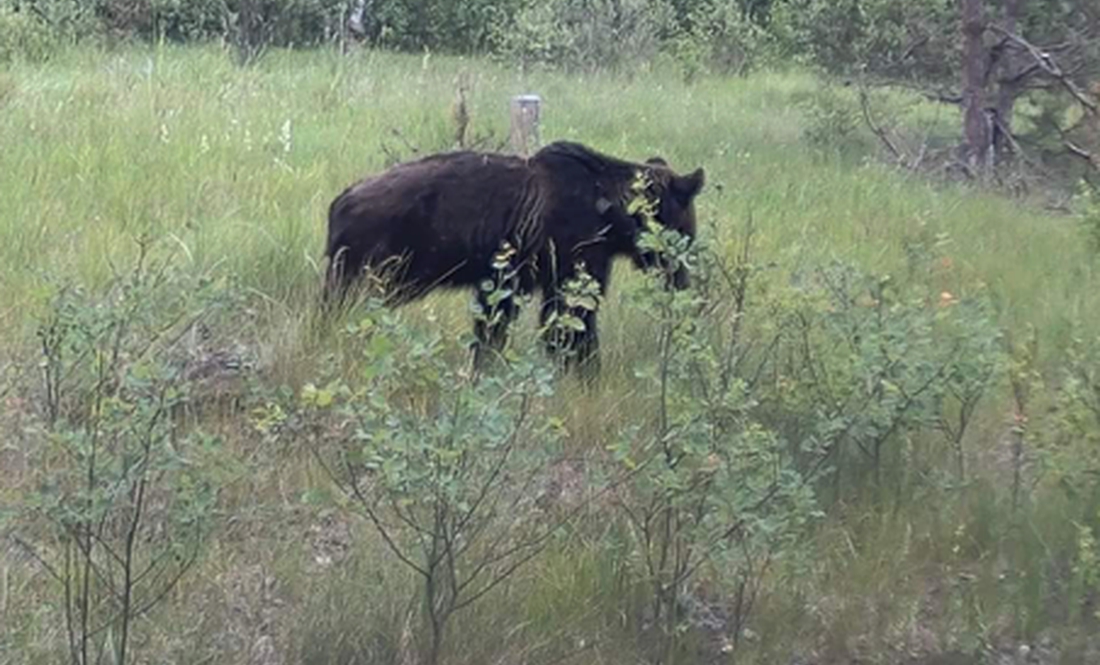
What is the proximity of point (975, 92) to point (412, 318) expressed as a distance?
9120 millimetres

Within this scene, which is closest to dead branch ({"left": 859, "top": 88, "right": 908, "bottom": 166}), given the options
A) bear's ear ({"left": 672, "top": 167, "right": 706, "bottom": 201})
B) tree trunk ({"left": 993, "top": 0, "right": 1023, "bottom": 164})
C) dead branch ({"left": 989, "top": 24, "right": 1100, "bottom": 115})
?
tree trunk ({"left": 993, "top": 0, "right": 1023, "bottom": 164})

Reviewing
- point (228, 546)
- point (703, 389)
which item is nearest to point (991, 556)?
point (703, 389)

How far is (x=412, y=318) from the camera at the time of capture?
25.2 ft

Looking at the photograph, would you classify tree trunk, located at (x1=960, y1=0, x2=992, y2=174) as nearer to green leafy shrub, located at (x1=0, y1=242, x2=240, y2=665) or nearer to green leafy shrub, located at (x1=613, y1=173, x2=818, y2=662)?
green leafy shrub, located at (x1=613, y1=173, x2=818, y2=662)

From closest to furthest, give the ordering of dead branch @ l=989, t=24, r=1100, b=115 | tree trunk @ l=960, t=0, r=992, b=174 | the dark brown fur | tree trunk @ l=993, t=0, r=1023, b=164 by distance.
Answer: the dark brown fur
dead branch @ l=989, t=24, r=1100, b=115
tree trunk @ l=960, t=0, r=992, b=174
tree trunk @ l=993, t=0, r=1023, b=164

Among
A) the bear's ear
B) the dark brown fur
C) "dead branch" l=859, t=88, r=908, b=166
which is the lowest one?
"dead branch" l=859, t=88, r=908, b=166

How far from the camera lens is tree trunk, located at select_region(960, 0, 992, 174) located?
49.0 ft

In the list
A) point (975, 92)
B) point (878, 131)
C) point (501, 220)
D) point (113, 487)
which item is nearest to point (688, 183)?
point (501, 220)

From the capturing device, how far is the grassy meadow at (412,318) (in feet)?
16.5

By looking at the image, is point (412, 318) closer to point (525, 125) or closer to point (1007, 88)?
point (525, 125)

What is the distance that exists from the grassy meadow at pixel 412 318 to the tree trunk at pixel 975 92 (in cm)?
93

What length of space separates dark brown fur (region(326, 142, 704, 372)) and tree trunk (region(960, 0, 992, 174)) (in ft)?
26.4

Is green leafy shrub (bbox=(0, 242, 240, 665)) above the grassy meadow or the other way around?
above

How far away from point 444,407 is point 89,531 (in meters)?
1.07
